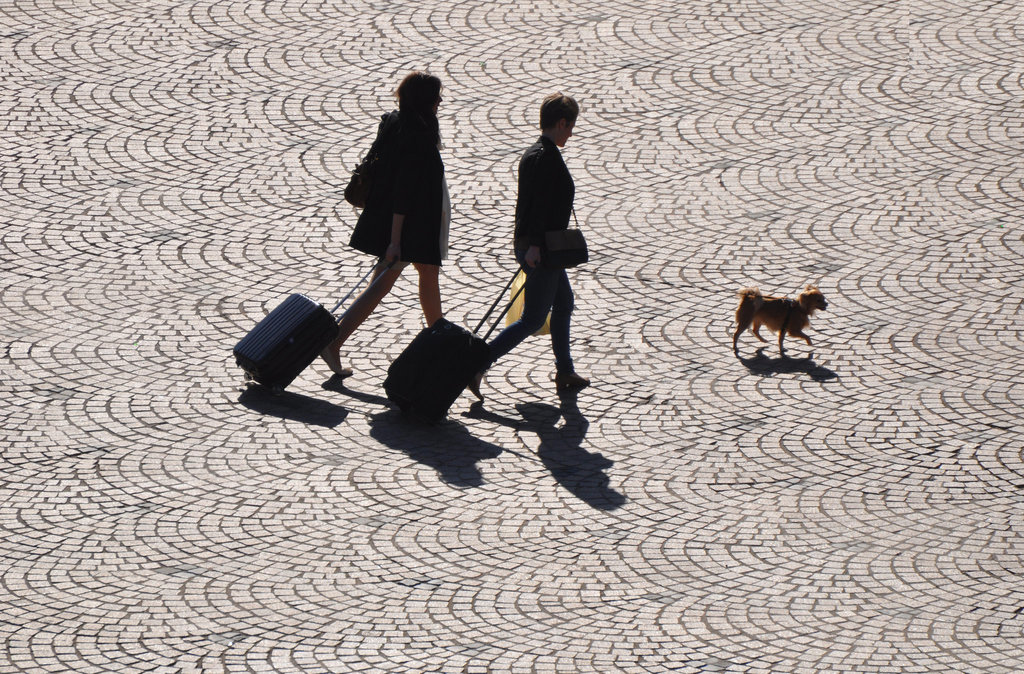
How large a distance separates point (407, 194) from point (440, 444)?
154 cm

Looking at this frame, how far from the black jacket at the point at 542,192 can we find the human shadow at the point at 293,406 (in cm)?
154

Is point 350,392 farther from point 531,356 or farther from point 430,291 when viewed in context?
point 531,356

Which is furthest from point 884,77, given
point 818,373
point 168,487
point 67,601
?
point 67,601

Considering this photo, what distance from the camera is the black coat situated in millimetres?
9195

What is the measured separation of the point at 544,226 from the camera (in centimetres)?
897

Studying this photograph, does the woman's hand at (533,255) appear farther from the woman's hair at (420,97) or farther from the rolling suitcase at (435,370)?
the woman's hair at (420,97)

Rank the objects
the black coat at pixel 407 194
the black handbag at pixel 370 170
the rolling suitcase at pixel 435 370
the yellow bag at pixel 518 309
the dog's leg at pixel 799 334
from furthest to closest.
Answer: the dog's leg at pixel 799 334 < the yellow bag at pixel 518 309 < the black handbag at pixel 370 170 < the black coat at pixel 407 194 < the rolling suitcase at pixel 435 370

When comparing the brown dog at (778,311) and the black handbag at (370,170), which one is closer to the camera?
the black handbag at (370,170)

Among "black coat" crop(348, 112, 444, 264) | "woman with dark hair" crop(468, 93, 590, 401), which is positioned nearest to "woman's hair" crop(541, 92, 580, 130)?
"woman with dark hair" crop(468, 93, 590, 401)

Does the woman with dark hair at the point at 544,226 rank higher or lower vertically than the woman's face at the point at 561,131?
lower

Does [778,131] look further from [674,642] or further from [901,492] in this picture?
[674,642]

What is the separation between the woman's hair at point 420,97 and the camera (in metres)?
9.07

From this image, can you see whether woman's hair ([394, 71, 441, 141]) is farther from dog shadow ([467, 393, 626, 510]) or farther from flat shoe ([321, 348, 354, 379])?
dog shadow ([467, 393, 626, 510])

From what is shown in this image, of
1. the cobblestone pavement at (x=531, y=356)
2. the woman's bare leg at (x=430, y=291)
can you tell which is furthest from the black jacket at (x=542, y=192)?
the cobblestone pavement at (x=531, y=356)
